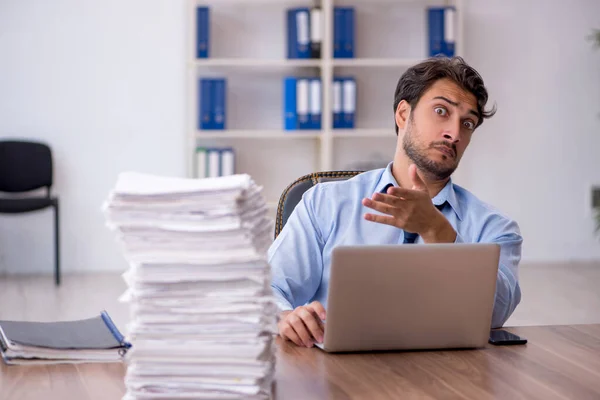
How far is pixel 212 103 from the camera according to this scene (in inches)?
215

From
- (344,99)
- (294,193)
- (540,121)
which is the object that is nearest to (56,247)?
(344,99)

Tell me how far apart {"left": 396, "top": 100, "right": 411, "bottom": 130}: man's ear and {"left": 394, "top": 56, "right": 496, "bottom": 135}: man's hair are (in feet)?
0.04

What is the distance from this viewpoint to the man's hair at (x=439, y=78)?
1.90m

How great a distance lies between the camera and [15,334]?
1296 millimetres

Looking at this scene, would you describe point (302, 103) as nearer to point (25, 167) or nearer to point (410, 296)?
point (25, 167)

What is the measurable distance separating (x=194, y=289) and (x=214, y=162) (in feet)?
14.8

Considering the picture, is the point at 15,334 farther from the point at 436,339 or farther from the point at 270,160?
the point at 270,160

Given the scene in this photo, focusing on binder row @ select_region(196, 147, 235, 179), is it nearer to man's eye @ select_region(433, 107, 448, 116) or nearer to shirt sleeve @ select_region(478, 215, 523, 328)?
man's eye @ select_region(433, 107, 448, 116)

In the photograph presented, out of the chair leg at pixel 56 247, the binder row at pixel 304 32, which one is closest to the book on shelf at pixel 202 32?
the binder row at pixel 304 32

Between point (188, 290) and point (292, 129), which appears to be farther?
point (292, 129)

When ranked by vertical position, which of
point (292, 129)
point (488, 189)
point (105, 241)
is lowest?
point (105, 241)

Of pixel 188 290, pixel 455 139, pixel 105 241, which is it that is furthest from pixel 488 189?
pixel 188 290

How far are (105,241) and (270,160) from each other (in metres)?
1.28

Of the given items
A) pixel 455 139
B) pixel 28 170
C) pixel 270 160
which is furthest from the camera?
pixel 270 160
